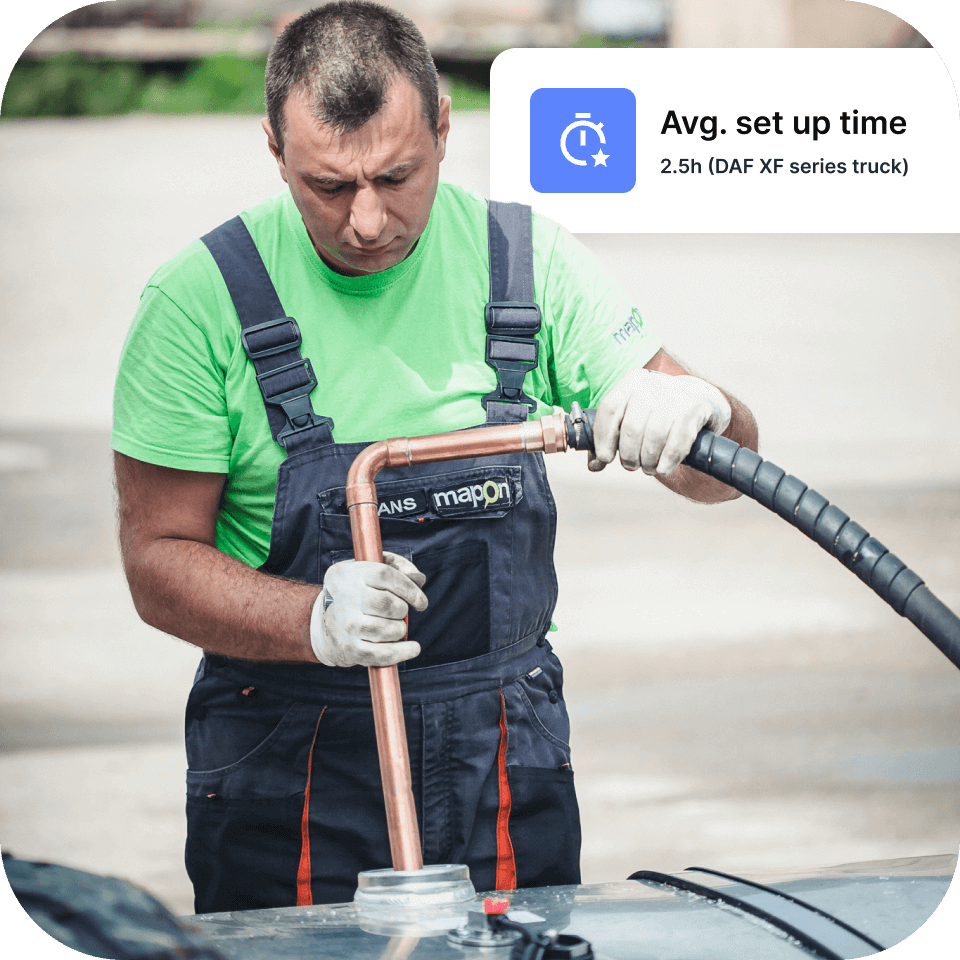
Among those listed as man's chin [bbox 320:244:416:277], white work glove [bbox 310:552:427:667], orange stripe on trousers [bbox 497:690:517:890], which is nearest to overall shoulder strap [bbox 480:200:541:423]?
man's chin [bbox 320:244:416:277]

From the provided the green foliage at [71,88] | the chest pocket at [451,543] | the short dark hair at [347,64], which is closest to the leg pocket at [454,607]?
the chest pocket at [451,543]

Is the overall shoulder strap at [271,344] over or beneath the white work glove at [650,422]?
over

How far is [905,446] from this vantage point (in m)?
1.63

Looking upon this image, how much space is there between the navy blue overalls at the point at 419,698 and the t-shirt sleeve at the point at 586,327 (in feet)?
0.13

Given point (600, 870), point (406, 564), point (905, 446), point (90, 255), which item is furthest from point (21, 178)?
point (600, 870)

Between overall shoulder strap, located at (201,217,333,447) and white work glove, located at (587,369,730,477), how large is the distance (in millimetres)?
284

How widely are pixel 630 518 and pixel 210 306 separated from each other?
1.28 metres

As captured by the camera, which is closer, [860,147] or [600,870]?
[860,147]

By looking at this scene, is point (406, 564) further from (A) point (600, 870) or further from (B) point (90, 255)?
(A) point (600, 870)

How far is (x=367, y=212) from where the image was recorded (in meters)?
1.06

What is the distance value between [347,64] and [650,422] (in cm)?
44

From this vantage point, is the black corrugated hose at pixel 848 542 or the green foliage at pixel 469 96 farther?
the green foliage at pixel 469 96

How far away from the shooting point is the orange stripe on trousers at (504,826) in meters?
1.22

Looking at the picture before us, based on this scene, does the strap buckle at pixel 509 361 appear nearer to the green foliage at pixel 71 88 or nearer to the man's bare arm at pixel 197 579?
the man's bare arm at pixel 197 579
